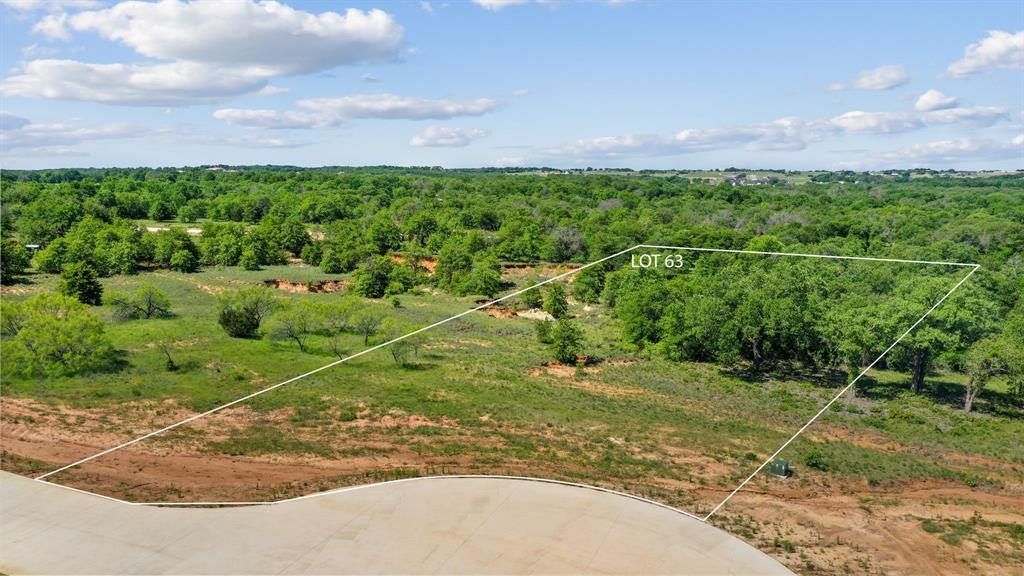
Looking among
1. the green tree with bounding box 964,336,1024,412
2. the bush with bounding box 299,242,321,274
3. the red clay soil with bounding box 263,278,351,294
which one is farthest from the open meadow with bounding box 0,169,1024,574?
the bush with bounding box 299,242,321,274

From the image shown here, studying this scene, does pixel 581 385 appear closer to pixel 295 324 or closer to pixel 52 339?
pixel 295 324

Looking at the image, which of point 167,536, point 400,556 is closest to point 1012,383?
point 400,556

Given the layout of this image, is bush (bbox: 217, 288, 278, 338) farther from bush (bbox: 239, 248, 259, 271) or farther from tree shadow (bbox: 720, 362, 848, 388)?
tree shadow (bbox: 720, 362, 848, 388)

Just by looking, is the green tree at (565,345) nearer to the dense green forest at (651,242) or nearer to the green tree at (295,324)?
the dense green forest at (651,242)

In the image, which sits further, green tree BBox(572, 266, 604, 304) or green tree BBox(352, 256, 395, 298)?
green tree BBox(352, 256, 395, 298)

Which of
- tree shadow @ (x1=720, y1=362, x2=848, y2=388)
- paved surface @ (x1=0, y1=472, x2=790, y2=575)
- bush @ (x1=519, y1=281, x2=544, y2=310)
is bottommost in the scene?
tree shadow @ (x1=720, y1=362, x2=848, y2=388)

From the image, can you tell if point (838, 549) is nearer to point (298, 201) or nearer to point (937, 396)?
point (937, 396)
